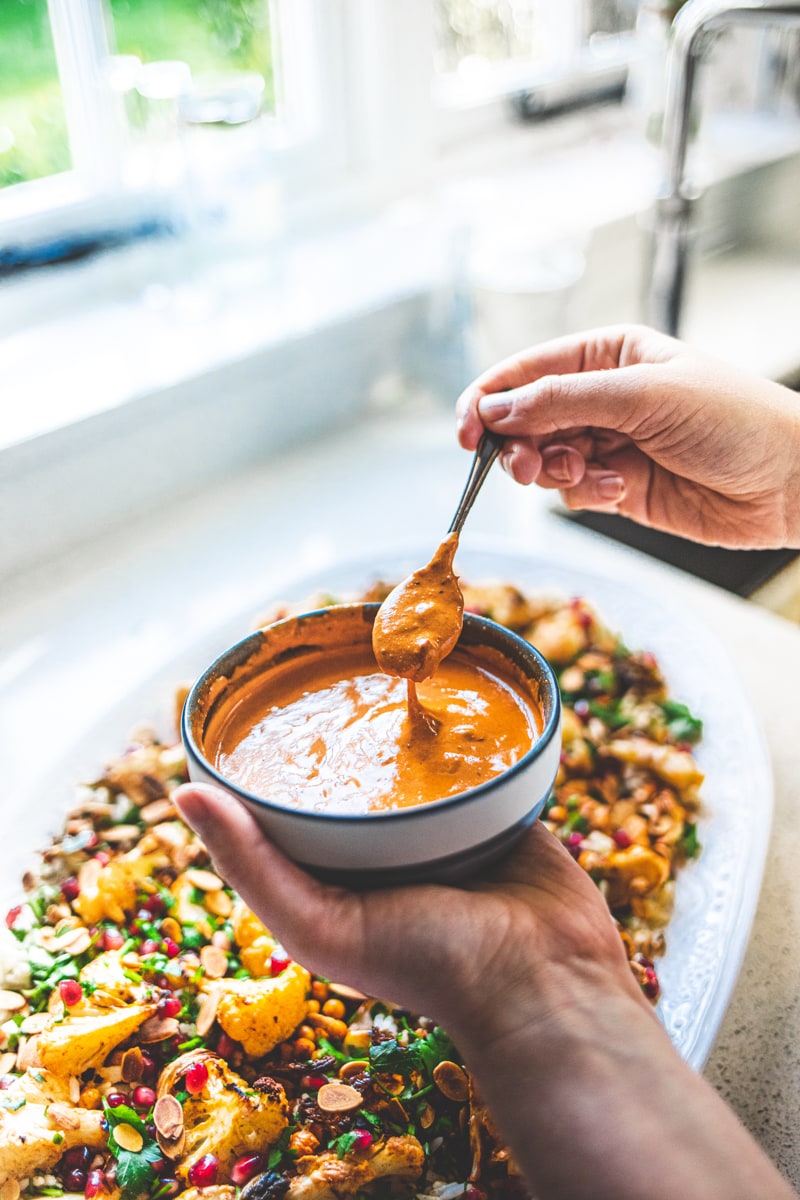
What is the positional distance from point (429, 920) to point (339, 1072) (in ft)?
0.63

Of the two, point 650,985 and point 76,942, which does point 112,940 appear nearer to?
point 76,942

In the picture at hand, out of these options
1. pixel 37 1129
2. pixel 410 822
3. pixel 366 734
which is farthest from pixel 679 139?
pixel 37 1129

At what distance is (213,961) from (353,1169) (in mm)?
209

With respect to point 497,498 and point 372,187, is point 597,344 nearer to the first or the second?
point 497,498

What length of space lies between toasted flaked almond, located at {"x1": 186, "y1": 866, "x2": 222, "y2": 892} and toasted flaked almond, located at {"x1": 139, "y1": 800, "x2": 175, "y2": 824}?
7 centimetres

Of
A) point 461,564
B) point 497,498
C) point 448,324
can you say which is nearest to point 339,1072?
point 461,564

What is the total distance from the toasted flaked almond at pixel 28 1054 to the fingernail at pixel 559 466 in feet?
2.36

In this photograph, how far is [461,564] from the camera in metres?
1.25

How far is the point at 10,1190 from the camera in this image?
68cm

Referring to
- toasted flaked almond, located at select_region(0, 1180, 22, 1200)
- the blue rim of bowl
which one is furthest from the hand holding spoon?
toasted flaked almond, located at select_region(0, 1180, 22, 1200)

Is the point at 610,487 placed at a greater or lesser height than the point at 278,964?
greater

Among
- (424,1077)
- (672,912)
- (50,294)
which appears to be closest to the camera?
(424,1077)

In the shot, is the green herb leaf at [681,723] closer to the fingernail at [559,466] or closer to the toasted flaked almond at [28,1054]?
the fingernail at [559,466]

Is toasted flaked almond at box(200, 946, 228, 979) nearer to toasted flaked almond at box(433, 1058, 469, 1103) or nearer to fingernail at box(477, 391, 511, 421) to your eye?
toasted flaked almond at box(433, 1058, 469, 1103)
